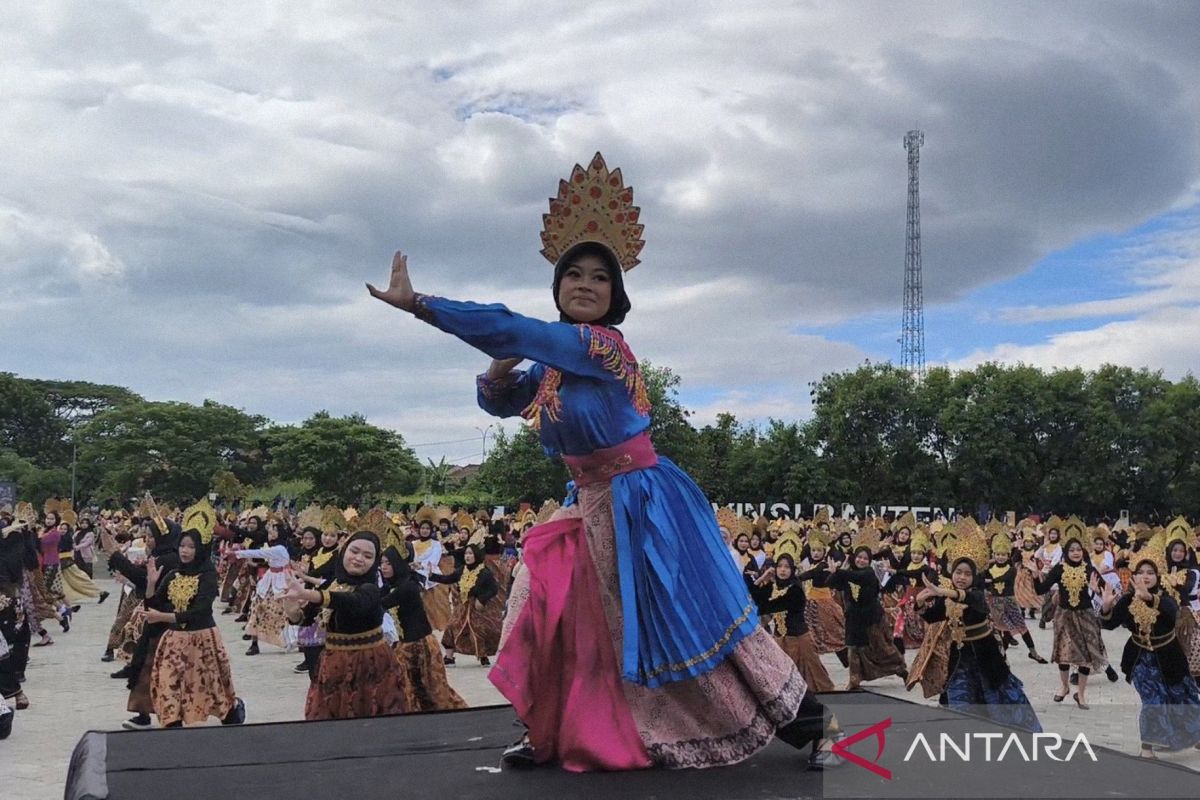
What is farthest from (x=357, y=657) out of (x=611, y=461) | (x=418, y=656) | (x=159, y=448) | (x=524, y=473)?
(x=159, y=448)

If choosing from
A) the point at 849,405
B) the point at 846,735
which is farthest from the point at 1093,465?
the point at 846,735

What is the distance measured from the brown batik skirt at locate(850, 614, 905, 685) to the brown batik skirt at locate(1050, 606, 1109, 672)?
1.52 m

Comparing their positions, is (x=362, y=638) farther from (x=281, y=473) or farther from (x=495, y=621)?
(x=281, y=473)

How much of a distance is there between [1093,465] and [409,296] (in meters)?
36.2

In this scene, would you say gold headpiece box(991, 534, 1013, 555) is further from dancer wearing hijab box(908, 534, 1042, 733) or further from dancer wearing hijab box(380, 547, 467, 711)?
dancer wearing hijab box(380, 547, 467, 711)

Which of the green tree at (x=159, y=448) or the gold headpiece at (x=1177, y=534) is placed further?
the green tree at (x=159, y=448)

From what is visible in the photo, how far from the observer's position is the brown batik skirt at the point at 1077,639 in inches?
417

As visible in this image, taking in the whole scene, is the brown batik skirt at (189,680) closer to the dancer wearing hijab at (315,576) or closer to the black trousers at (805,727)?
the dancer wearing hijab at (315,576)

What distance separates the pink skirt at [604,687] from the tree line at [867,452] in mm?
31680

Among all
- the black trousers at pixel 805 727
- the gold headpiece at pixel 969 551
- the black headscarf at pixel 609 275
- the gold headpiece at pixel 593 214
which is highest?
the gold headpiece at pixel 593 214

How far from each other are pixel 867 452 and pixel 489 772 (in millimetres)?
35105

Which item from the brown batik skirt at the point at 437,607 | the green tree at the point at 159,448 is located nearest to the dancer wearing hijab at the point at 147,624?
the brown batik skirt at the point at 437,607

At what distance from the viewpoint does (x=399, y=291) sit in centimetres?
356

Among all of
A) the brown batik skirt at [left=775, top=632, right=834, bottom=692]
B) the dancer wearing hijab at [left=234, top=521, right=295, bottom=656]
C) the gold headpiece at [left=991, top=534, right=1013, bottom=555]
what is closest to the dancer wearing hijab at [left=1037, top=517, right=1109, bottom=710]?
the brown batik skirt at [left=775, top=632, right=834, bottom=692]
